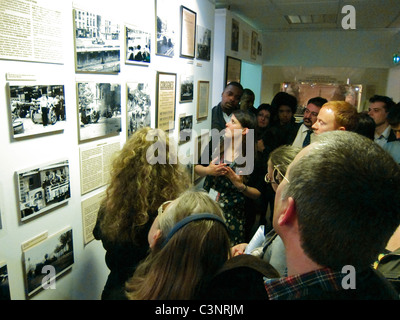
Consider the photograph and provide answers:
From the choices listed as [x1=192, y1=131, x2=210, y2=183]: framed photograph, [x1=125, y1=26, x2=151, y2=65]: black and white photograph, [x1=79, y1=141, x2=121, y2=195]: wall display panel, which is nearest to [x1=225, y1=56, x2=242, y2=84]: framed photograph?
[x1=192, y1=131, x2=210, y2=183]: framed photograph

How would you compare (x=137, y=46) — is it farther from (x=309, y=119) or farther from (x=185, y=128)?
(x=309, y=119)

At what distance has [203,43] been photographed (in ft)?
12.3

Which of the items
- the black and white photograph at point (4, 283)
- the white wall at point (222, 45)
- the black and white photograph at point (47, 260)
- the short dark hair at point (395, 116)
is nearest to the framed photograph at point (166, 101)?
the black and white photograph at point (47, 260)

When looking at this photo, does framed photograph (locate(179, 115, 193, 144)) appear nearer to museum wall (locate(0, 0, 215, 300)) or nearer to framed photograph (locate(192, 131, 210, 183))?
framed photograph (locate(192, 131, 210, 183))

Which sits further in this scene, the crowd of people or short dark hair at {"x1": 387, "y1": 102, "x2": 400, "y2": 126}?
short dark hair at {"x1": 387, "y1": 102, "x2": 400, "y2": 126}

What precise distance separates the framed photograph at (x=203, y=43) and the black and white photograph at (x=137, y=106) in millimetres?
1303

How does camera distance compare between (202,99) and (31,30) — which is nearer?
(31,30)

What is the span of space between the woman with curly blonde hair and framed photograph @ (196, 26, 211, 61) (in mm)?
2253

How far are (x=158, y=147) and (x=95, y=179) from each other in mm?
657

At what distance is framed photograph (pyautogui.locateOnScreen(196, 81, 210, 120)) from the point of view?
378 centimetres

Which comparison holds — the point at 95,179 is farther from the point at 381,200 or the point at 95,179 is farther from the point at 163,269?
the point at 381,200

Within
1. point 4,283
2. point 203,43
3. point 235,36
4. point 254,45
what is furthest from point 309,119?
point 254,45

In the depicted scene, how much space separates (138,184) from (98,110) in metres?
0.74

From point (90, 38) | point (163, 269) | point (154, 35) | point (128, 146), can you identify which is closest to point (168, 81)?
point (154, 35)
